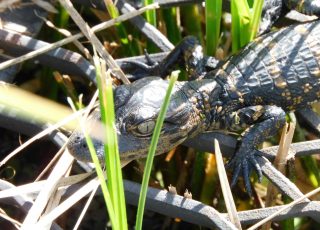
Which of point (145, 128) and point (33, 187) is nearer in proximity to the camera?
point (33, 187)

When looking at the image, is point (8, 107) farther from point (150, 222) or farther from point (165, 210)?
point (150, 222)

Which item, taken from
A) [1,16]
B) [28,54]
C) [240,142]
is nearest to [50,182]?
[28,54]

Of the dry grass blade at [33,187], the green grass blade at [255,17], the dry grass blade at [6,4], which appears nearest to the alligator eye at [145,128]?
the dry grass blade at [33,187]

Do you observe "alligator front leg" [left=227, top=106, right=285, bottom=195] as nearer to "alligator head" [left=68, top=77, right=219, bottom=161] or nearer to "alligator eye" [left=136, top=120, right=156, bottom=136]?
"alligator head" [left=68, top=77, right=219, bottom=161]

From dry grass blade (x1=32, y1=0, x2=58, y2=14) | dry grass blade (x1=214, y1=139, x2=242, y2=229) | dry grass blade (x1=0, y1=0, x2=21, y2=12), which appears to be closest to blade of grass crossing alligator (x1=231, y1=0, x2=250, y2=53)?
dry grass blade (x1=214, y1=139, x2=242, y2=229)

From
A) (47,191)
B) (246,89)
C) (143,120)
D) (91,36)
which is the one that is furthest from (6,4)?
(246,89)

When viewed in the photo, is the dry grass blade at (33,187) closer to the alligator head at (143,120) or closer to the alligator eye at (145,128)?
the alligator head at (143,120)

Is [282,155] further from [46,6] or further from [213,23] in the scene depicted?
[46,6]
